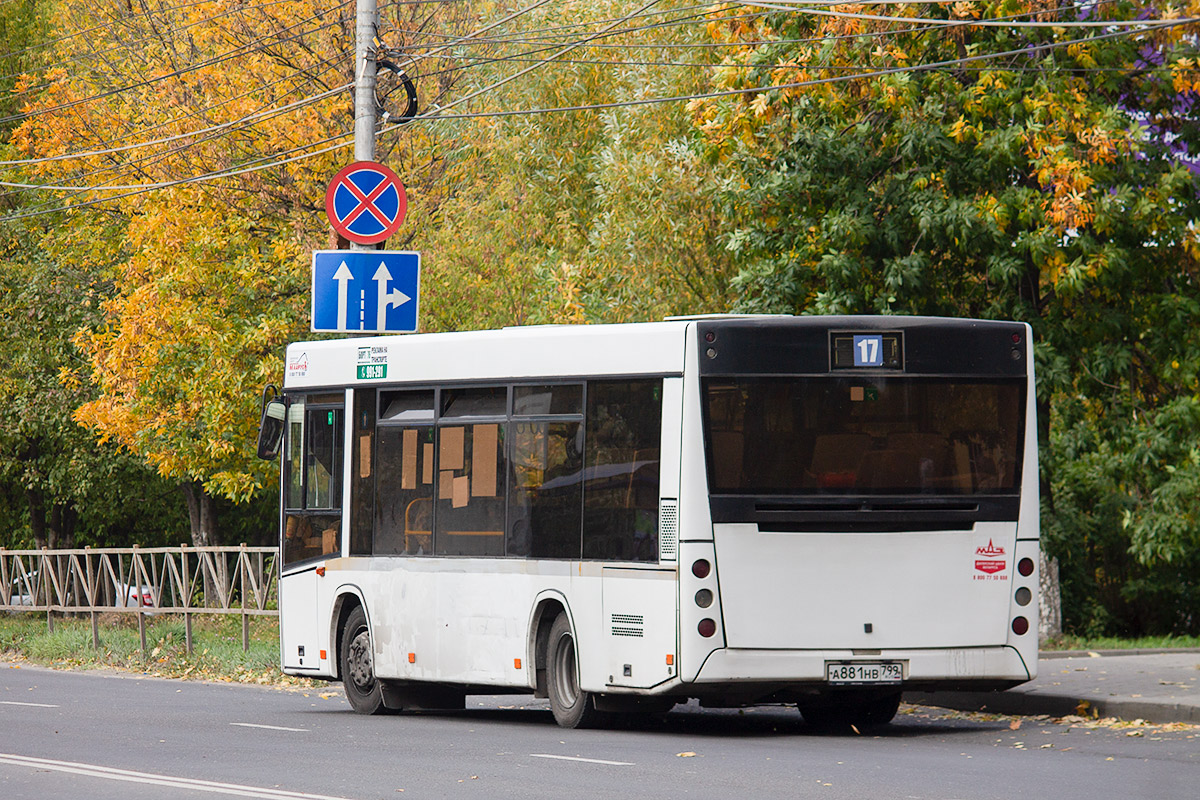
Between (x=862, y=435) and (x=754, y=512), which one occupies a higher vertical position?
(x=862, y=435)

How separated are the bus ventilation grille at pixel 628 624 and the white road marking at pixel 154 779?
11.9 ft

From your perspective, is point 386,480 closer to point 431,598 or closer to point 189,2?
point 431,598

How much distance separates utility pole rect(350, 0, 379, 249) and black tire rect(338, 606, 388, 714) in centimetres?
423

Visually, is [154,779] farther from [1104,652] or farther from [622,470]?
[1104,652]

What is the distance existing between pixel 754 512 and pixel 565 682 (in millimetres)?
2140

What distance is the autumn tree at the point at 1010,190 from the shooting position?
66.5 ft

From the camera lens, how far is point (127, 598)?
27859mm

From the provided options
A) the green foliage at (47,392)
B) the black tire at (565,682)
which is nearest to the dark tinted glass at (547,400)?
the black tire at (565,682)

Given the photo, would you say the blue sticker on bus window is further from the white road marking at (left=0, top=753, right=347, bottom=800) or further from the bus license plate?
the white road marking at (left=0, top=753, right=347, bottom=800)

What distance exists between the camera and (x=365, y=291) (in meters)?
18.5

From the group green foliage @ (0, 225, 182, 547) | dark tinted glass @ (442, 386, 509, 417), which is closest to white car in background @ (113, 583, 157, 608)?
green foliage @ (0, 225, 182, 547)

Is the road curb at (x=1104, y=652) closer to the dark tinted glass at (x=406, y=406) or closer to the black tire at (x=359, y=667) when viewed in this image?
the black tire at (x=359, y=667)

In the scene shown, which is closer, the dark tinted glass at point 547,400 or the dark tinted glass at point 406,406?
the dark tinted glass at point 547,400

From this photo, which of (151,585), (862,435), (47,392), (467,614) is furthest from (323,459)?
(47,392)
